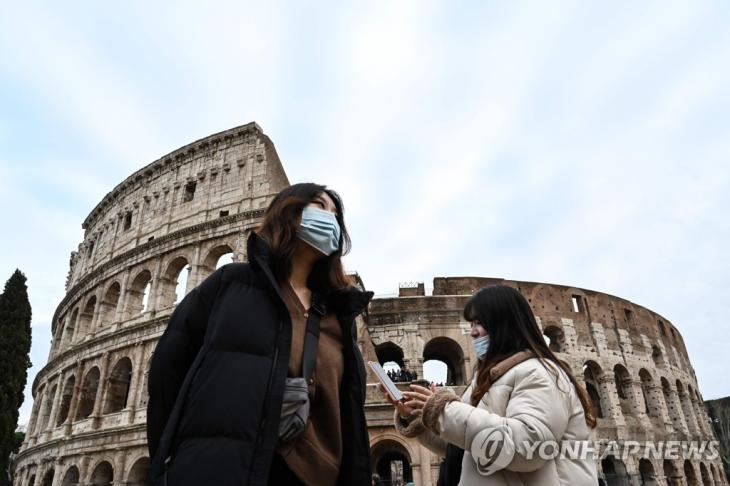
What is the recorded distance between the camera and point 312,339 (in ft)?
6.40

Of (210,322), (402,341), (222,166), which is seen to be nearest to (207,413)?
(210,322)

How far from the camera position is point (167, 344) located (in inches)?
69.8

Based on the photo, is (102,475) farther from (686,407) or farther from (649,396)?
(686,407)

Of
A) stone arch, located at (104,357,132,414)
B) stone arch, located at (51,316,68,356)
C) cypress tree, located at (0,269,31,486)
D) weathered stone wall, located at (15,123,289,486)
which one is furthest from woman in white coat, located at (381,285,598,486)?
stone arch, located at (51,316,68,356)

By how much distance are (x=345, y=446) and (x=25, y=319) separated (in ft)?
72.9

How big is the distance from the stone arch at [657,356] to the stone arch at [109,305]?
83.2ft

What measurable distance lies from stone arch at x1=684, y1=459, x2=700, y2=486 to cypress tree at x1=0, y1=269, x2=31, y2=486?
27944 millimetres

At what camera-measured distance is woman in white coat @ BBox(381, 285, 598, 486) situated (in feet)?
6.13

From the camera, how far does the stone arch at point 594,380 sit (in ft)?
64.2

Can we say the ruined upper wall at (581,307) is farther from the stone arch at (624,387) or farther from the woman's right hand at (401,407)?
the woman's right hand at (401,407)

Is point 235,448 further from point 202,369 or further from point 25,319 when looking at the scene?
point 25,319

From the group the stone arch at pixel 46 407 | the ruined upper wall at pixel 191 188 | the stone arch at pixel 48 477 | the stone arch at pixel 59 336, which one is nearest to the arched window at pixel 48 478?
the stone arch at pixel 48 477

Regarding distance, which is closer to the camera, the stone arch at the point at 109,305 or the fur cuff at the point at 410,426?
the fur cuff at the point at 410,426

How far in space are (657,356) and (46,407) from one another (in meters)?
29.3
